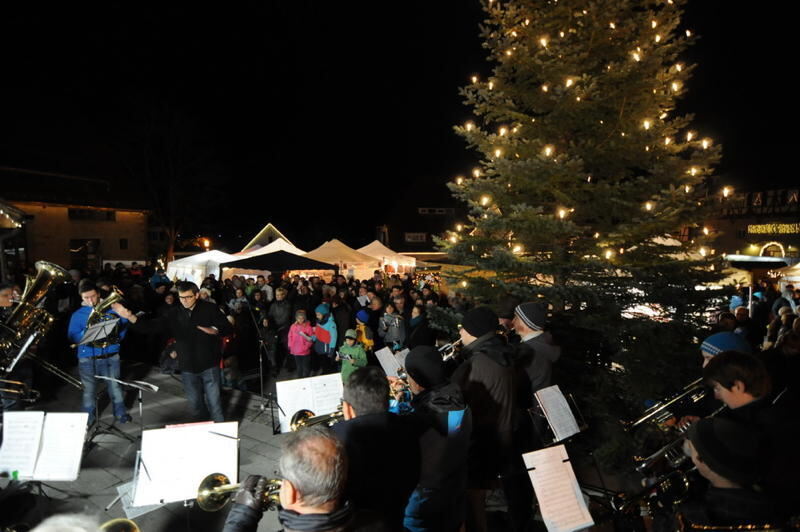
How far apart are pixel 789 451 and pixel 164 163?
1649 inches

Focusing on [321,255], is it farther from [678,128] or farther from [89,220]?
[89,220]

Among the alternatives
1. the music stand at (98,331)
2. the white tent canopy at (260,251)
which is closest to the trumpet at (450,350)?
the music stand at (98,331)

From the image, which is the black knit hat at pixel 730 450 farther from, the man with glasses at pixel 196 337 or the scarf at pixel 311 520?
the man with glasses at pixel 196 337

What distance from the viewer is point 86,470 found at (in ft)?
17.1

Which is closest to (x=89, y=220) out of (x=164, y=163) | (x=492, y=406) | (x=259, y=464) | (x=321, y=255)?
(x=164, y=163)

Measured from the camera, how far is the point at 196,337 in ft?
18.9

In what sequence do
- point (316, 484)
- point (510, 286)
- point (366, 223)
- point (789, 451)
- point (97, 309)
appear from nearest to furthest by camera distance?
1. point (316, 484)
2. point (789, 451)
3. point (510, 286)
4. point (97, 309)
5. point (366, 223)

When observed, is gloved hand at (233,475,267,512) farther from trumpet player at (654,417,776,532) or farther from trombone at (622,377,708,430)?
trombone at (622,377,708,430)

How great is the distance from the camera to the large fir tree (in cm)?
532

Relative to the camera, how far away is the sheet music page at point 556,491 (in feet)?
10.4

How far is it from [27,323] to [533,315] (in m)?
6.32

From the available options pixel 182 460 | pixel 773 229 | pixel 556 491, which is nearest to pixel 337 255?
pixel 182 460

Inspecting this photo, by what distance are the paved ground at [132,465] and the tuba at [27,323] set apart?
4.78ft

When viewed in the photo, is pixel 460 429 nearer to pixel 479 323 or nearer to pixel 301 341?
pixel 479 323
